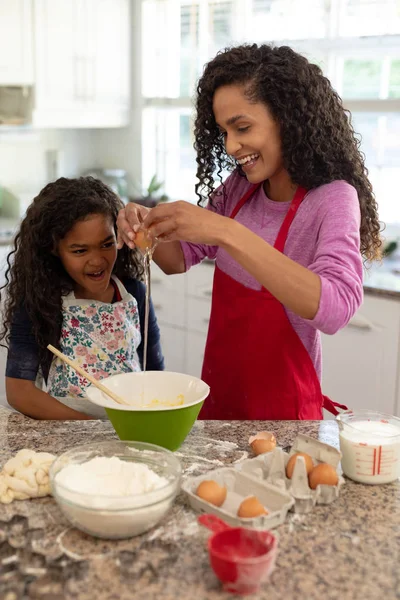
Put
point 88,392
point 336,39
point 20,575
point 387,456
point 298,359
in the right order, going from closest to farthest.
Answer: point 20,575 → point 387,456 → point 88,392 → point 298,359 → point 336,39

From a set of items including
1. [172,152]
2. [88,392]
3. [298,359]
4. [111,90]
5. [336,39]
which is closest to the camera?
[88,392]

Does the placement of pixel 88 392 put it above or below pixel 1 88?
below

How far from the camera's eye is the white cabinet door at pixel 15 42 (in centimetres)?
329

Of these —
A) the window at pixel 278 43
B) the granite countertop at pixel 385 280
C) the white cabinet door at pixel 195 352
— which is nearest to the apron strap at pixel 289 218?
the granite countertop at pixel 385 280

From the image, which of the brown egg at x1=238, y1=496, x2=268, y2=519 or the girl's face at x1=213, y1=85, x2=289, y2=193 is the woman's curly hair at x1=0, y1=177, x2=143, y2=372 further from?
the brown egg at x1=238, y1=496, x2=268, y2=519

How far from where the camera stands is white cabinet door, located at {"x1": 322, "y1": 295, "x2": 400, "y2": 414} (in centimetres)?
271

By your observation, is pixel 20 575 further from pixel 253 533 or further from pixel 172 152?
pixel 172 152

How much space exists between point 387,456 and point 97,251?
80cm

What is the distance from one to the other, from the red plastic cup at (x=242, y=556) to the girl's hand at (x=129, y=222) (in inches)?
26.9

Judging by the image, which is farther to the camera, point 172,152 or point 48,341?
point 172,152

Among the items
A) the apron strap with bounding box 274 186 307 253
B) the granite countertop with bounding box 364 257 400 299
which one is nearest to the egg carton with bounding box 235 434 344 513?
the apron strap with bounding box 274 186 307 253

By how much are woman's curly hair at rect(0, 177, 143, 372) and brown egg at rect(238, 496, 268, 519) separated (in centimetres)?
70

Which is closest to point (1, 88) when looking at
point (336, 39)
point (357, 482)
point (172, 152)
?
point (172, 152)

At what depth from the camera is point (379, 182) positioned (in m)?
3.46
